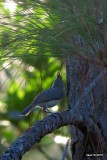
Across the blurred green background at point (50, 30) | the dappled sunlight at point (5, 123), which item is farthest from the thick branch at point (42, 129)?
the dappled sunlight at point (5, 123)

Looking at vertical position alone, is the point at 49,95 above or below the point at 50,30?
below

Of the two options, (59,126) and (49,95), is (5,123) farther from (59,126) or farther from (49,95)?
(59,126)

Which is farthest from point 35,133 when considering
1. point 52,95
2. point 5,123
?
point 5,123

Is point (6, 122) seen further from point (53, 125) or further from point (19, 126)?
point (53, 125)

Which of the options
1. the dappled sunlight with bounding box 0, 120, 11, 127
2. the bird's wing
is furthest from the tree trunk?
the dappled sunlight with bounding box 0, 120, 11, 127

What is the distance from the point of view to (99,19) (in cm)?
170

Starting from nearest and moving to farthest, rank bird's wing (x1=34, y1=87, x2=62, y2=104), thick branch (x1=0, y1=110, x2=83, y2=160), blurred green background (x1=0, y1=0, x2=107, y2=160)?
1. blurred green background (x1=0, y1=0, x2=107, y2=160)
2. thick branch (x1=0, y1=110, x2=83, y2=160)
3. bird's wing (x1=34, y1=87, x2=62, y2=104)

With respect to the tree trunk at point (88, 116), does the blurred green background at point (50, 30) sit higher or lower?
higher

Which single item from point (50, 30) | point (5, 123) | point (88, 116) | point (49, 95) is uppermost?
point (50, 30)

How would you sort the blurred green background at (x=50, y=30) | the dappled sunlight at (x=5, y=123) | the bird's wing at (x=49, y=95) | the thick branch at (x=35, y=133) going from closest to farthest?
1. the blurred green background at (x=50, y=30)
2. the thick branch at (x=35, y=133)
3. the bird's wing at (x=49, y=95)
4. the dappled sunlight at (x=5, y=123)

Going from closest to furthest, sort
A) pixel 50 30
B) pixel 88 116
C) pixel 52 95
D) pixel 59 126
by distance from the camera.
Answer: pixel 50 30 → pixel 59 126 → pixel 88 116 → pixel 52 95

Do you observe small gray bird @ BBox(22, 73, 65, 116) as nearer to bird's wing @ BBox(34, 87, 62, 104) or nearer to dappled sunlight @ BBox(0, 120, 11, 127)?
bird's wing @ BBox(34, 87, 62, 104)

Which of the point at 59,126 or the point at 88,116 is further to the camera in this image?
the point at 88,116

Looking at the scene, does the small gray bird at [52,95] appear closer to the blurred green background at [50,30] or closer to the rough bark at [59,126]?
the rough bark at [59,126]
